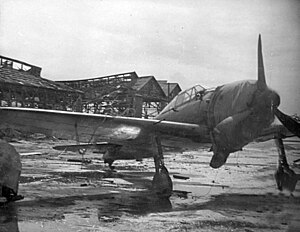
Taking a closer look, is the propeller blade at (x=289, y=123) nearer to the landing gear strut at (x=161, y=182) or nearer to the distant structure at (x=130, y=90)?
the landing gear strut at (x=161, y=182)

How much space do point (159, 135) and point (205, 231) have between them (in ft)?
12.6

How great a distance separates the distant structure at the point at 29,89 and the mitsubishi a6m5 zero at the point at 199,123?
30.4 ft

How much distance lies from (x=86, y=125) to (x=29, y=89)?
40.5 ft

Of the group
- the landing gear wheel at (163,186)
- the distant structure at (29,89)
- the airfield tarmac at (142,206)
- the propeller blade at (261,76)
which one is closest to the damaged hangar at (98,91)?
the distant structure at (29,89)

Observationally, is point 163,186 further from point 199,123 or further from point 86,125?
point 86,125

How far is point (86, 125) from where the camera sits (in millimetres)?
7777

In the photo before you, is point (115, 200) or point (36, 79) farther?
point (36, 79)

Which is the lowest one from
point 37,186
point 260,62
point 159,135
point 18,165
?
point 37,186

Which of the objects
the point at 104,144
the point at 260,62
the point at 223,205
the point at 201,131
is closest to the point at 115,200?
the point at 223,205

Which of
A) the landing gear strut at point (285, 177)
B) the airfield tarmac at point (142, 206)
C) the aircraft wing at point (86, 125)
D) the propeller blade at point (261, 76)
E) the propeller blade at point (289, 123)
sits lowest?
the airfield tarmac at point (142, 206)

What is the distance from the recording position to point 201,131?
802 cm

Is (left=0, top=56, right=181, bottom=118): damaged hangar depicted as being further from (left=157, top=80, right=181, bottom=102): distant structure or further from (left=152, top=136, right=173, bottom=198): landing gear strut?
(left=152, top=136, right=173, bottom=198): landing gear strut

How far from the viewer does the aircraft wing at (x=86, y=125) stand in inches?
282

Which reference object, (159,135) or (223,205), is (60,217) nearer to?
(223,205)
